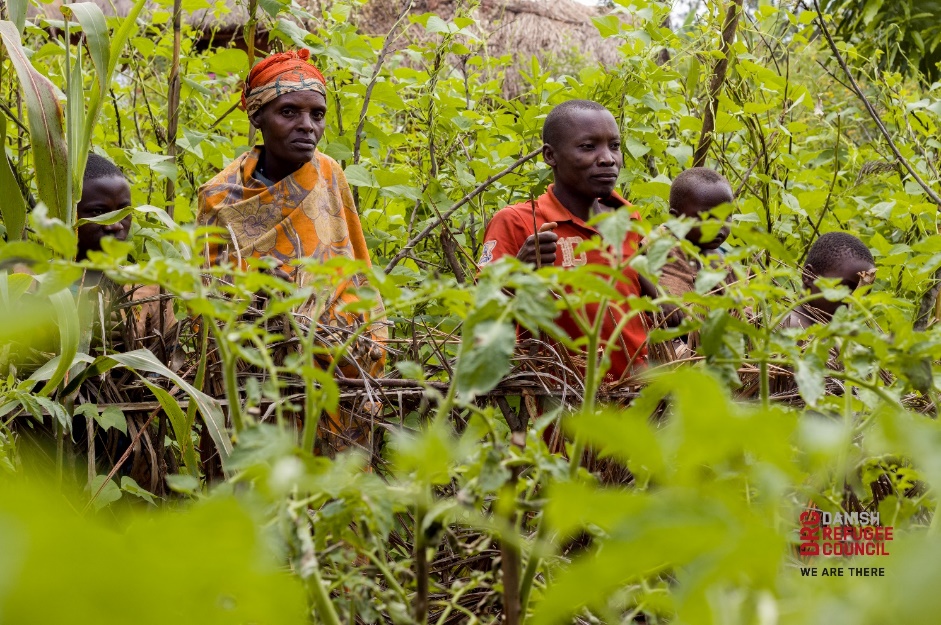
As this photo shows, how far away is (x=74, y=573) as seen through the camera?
335 millimetres

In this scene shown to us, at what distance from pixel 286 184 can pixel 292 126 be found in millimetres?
156

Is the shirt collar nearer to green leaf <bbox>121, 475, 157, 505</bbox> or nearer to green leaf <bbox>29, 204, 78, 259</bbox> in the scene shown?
green leaf <bbox>121, 475, 157, 505</bbox>

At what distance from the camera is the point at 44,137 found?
1.67 meters

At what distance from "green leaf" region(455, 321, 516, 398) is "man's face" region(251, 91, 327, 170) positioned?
2117 mm

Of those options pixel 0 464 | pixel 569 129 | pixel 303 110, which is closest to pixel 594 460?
pixel 0 464

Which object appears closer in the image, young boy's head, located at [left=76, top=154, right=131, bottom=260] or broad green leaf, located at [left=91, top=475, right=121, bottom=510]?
broad green leaf, located at [left=91, top=475, right=121, bottom=510]

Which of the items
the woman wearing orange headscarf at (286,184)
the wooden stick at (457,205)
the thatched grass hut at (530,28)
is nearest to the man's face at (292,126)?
the woman wearing orange headscarf at (286,184)

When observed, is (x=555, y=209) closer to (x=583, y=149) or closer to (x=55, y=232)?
(x=583, y=149)

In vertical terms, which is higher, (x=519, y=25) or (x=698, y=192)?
(x=519, y=25)

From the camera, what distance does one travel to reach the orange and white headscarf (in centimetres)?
269

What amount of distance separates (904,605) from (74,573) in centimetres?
29

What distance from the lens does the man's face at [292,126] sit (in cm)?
268

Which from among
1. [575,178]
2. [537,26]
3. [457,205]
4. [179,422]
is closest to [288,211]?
[575,178]

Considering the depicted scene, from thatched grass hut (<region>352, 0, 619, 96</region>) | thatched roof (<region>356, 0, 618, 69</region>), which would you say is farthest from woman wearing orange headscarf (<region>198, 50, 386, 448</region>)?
thatched roof (<region>356, 0, 618, 69</region>)
